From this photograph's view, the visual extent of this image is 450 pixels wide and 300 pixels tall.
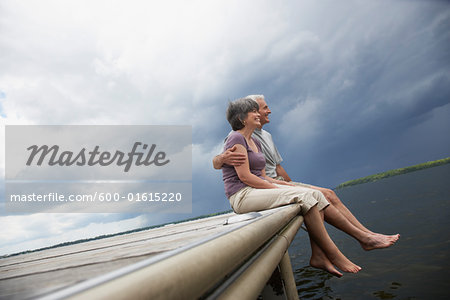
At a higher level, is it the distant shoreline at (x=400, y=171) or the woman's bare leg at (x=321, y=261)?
the distant shoreline at (x=400, y=171)

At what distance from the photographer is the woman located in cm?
228

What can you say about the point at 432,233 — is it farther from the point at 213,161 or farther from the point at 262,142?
the point at 213,161

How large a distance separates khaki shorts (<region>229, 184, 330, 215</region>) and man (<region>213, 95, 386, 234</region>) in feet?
1.00

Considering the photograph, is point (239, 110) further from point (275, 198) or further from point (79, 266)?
point (79, 266)

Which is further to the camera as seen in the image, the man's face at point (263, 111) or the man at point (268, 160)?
the man's face at point (263, 111)

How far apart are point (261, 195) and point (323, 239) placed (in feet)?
2.15

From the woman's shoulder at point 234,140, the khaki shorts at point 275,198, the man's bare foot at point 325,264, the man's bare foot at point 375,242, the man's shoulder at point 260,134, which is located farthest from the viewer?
the man's shoulder at point 260,134

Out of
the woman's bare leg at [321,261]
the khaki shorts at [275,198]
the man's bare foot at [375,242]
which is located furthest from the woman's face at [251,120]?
the man's bare foot at [375,242]

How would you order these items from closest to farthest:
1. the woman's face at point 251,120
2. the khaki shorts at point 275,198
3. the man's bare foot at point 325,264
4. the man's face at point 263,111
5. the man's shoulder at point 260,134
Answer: the khaki shorts at point 275,198, the man's bare foot at point 325,264, the woman's face at point 251,120, the man's face at point 263,111, the man's shoulder at point 260,134

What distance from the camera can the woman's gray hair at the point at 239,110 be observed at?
2.81m

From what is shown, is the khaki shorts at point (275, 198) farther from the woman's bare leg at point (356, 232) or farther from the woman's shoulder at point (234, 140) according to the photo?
the woman's shoulder at point (234, 140)

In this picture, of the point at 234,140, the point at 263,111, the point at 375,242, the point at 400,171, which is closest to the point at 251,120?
the point at 234,140

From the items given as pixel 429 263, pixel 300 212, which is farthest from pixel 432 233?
pixel 300 212

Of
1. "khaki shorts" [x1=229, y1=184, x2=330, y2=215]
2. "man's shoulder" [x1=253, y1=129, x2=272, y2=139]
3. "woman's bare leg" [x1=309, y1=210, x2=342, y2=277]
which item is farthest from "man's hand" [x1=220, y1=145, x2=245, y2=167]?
"man's shoulder" [x1=253, y1=129, x2=272, y2=139]
